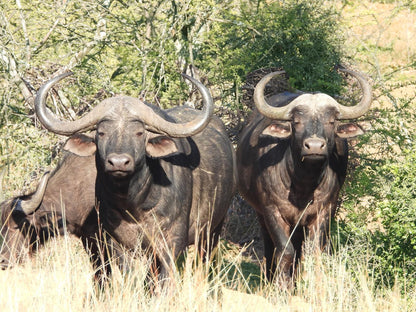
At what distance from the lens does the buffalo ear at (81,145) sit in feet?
20.3

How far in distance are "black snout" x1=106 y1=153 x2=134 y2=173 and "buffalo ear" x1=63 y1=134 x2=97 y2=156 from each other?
1.89 ft

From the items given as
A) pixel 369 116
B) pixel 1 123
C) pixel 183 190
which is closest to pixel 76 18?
pixel 1 123

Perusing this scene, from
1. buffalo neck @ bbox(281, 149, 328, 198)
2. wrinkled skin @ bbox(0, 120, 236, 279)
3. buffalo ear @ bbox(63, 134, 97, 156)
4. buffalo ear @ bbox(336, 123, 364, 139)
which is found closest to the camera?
buffalo ear @ bbox(63, 134, 97, 156)

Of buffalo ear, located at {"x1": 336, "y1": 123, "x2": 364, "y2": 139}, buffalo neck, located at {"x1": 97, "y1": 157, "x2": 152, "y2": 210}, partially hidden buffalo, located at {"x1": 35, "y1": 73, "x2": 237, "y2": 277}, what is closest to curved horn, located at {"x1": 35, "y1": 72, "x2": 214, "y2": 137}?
partially hidden buffalo, located at {"x1": 35, "y1": 73, "x2": 237, "y2": 277}

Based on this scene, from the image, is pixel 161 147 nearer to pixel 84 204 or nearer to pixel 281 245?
pixel 84 204

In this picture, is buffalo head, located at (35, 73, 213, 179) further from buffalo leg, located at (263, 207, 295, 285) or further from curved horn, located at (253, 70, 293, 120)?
buffalo leg, located at (263, 207, 295, 285)

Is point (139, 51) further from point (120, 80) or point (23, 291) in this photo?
point (23, 291)

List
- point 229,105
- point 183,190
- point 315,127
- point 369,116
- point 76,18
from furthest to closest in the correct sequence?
1. point 76,18
2. point 229,105
3. point 369,116
4. point 315,127
5. point 183,190

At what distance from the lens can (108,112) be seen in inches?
237

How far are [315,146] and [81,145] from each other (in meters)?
1.99

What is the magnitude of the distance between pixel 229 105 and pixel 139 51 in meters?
1.29

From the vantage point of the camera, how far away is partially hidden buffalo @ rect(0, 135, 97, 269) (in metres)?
7.38

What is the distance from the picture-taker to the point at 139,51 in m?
9.45

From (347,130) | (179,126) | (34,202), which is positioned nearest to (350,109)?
(347,130)
